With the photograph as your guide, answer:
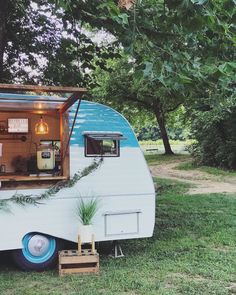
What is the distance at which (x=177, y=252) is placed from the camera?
6.79 meters

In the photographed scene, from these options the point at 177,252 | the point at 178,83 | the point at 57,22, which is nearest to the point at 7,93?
the point at 178,83

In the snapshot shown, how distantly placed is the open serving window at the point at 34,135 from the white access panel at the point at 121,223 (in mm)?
843

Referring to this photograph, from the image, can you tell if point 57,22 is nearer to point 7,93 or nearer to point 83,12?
point 83,12

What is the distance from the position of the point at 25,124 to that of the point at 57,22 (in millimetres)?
4627

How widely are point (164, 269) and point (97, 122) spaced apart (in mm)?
2155

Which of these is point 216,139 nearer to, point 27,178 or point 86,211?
point 86,211

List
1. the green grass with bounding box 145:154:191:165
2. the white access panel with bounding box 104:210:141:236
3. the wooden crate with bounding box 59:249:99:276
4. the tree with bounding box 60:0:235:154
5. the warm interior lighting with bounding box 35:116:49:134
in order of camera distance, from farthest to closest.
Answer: the green grass with bounding box 145:154:191:165
the warm interior lighting with bounding box 35:116:49:134
the white access panel with bounding box 104:210:141:236
the wooden crate with bounding box 59:249:99:276
the tree with bounding box 60:0:235:154

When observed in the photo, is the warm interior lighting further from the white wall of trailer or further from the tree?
the tree

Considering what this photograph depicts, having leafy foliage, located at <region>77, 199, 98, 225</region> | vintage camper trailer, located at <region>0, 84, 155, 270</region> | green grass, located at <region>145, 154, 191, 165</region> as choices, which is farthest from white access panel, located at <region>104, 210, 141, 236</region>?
green grass, located at <region>145, 154, 191, 165</region>

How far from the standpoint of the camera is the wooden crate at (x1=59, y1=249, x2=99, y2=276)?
583cm

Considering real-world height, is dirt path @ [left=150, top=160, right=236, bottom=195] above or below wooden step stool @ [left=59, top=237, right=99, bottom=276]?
above

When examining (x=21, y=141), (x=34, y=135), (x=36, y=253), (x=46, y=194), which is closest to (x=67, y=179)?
(x=46, y=194)

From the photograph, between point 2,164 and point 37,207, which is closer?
point 37,207

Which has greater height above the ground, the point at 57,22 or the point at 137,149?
the point at 57,22
